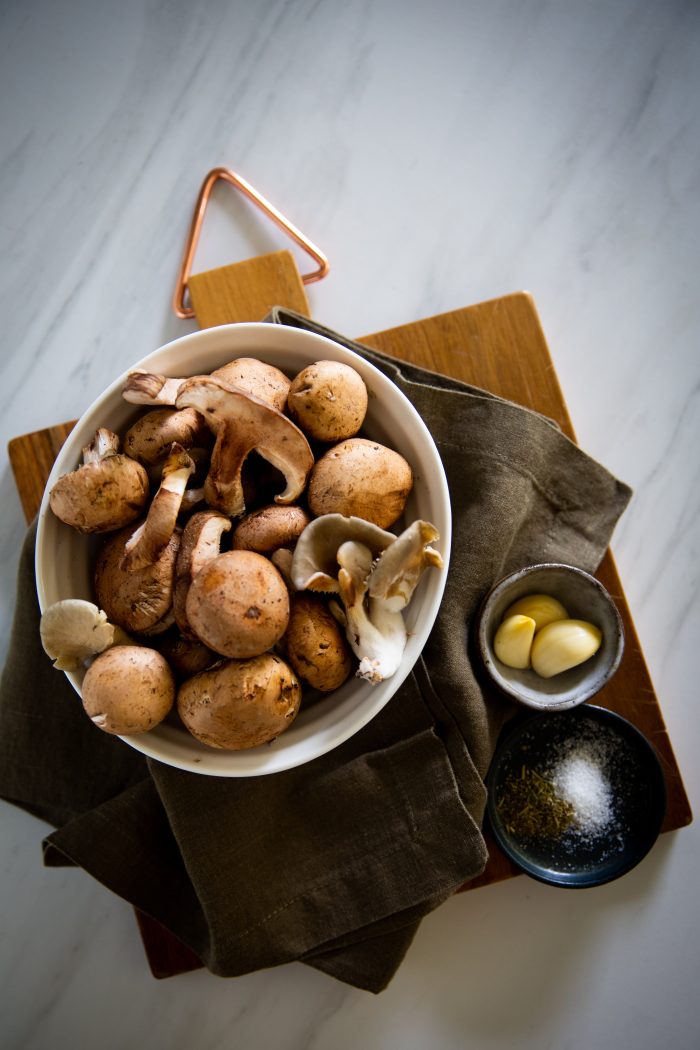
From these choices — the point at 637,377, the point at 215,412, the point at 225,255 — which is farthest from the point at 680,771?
the point at 225,255

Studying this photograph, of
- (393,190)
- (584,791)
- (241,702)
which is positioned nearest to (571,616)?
(584,791)

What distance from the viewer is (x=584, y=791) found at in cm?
98

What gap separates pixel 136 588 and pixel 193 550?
0.07 metres

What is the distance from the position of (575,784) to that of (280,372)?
644mm

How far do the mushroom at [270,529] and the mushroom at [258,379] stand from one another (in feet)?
0.37

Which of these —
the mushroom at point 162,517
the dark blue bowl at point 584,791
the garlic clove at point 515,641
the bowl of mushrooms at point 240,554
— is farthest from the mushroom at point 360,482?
the dark blue bowl at point 584,791

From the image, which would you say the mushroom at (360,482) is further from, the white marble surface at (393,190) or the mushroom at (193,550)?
the white marble surface at (393,190)

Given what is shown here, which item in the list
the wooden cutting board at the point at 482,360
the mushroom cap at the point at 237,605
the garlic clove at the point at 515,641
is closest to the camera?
the mushroom cap at the point at 237,605

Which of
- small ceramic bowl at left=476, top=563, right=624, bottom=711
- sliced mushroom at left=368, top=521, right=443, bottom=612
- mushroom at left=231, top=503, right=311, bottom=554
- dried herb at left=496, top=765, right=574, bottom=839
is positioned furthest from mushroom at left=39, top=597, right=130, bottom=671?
dried herb at left=496, top=765, right=574, bottom=839

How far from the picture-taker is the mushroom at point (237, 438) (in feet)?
2.34

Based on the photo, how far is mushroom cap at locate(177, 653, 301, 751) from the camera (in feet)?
2.31

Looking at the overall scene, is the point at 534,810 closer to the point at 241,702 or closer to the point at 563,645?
the point at 563,645

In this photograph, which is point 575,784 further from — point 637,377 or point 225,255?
point 225,255

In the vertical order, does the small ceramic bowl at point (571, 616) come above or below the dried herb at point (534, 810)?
above
